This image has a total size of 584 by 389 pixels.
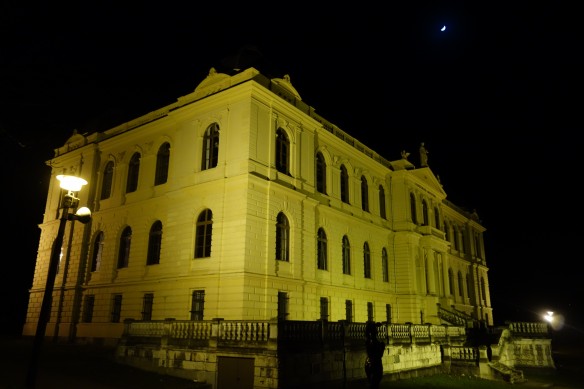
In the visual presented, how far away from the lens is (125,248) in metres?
27.1

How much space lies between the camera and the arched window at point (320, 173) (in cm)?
2802

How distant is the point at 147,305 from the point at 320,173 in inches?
492

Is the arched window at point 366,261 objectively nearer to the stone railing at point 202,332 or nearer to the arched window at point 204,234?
the arched window at point 204,234

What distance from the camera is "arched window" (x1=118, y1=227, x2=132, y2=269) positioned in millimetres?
26766

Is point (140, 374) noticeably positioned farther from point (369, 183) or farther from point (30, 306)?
point (369, 183)

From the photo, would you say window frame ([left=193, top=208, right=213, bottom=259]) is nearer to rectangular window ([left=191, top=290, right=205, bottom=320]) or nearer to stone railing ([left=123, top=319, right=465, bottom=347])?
rectangular window ([left=191, top=290, right=205, bottom=320])

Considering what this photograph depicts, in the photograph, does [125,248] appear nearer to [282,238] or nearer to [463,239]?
[282,238]

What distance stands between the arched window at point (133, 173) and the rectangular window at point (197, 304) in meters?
9.22

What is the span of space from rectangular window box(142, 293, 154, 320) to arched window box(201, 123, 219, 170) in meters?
7.35

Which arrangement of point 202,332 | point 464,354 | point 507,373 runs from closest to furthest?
point 202,332
point 507,373
point 464,354

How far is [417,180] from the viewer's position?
37.8m

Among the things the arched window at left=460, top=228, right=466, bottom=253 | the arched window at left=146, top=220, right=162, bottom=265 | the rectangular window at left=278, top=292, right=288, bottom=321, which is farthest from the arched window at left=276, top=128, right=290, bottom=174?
the arched window at left=460, top=228, right=466, bottom=253

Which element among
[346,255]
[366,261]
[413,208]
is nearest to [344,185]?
[346,255]

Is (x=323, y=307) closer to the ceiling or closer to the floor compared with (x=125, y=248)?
closer to the floor
